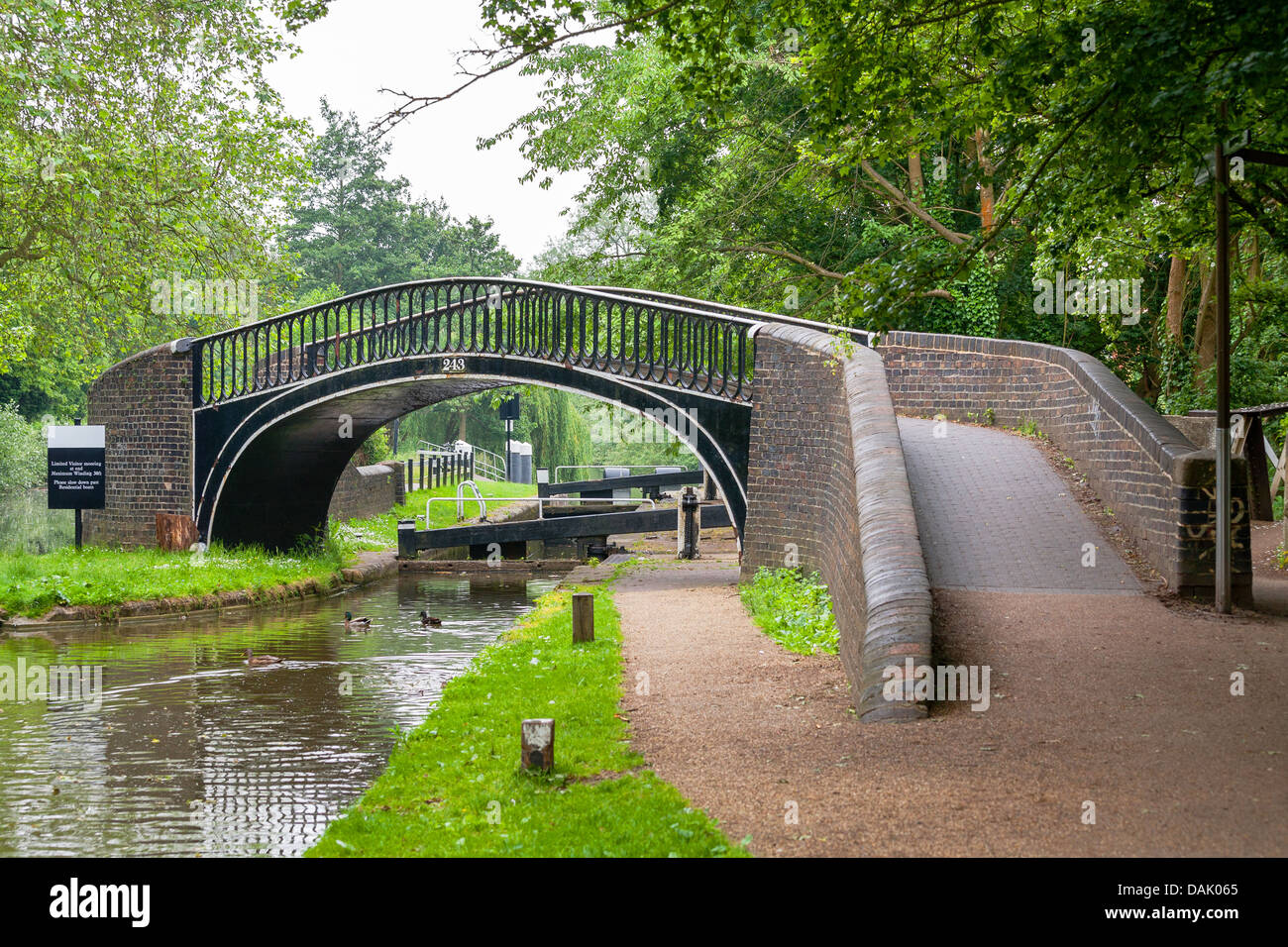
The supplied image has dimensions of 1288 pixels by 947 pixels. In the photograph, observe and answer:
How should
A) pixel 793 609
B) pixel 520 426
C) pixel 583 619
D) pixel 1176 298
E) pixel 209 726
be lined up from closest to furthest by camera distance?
1. pixel 209 726
2. pixel 583 619
3. pixel 793 609
4. pixel 1176 298
5. pixel 520 426

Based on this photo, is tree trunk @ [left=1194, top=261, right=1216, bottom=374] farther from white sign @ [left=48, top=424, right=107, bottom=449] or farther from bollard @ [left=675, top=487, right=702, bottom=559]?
white sign @ [left=48, top=424, right=107, bottom=449]

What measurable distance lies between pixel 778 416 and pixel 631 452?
4670cm

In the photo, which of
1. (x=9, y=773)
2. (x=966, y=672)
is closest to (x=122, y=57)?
(x=9, y=773)

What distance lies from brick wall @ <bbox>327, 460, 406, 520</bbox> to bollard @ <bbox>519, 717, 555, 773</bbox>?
17321 mm

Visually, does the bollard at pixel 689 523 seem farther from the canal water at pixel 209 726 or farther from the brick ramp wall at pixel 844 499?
the brick ramp wall at pixel 844 499

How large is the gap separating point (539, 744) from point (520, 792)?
324mm

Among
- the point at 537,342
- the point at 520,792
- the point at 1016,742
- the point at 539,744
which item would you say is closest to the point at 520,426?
the point at 537,342

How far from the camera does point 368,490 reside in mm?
26172

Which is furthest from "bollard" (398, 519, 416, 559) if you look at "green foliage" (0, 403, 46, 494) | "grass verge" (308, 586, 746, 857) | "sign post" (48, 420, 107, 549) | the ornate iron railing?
"green foliage" (0, 403, 46, 494)

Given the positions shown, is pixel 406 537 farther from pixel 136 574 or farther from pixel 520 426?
pixel 520 426

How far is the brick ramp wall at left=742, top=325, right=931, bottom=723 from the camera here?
278 inches

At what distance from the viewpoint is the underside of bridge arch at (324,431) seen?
1462 centimetres
